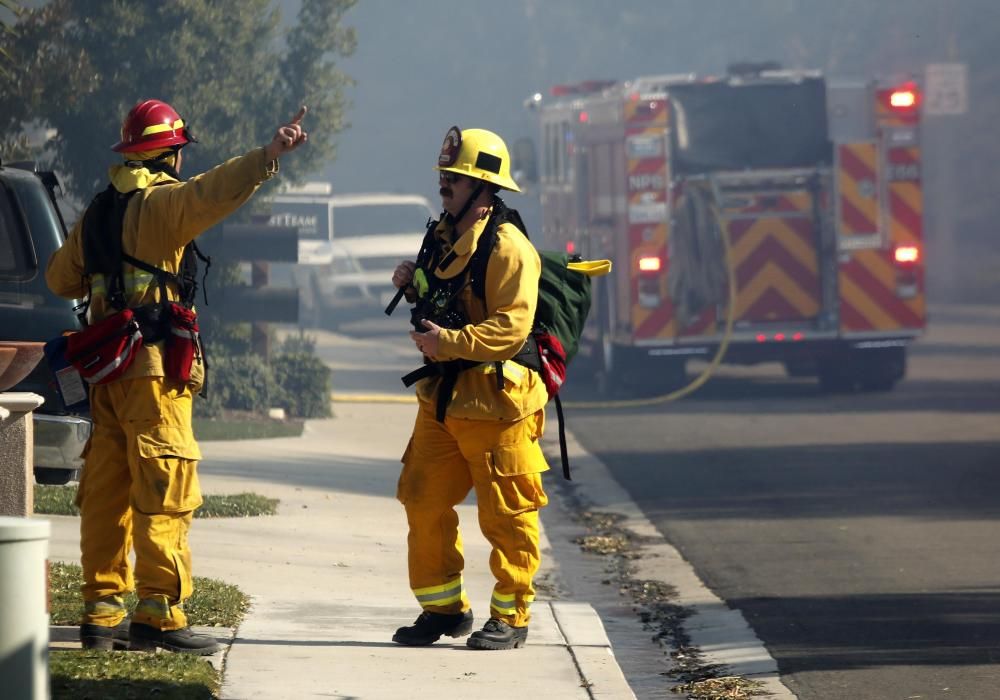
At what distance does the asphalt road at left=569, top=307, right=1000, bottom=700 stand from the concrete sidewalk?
0.89 metres

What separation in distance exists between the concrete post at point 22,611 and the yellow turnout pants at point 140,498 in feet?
6.12

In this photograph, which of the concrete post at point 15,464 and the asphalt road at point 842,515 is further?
the asphalt road at point 842,515

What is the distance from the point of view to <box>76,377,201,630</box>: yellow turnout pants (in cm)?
630

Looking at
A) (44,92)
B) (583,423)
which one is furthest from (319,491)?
(583,423)

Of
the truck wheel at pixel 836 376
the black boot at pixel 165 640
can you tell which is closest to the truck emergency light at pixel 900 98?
the truck wheel at pixel 836 376

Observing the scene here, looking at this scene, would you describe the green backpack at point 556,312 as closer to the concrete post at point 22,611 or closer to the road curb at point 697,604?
the road curb at point 697,604

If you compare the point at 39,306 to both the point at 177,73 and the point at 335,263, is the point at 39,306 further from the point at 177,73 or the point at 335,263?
the point at 335,263

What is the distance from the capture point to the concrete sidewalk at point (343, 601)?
6.39 meters

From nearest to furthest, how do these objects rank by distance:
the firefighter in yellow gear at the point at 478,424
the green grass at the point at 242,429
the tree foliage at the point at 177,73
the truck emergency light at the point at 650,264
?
the firefighter in yellow gear at the point at 478,424 < the tree foliage at the point at 177,73 < the green grass at the point at 242,429 < the truck emergency light at the point at 650,264

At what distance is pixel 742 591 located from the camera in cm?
885

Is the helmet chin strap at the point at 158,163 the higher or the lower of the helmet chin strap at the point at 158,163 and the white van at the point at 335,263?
the higher

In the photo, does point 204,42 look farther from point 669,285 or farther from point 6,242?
point 6,242

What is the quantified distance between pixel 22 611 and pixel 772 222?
Answer: 15033 mm

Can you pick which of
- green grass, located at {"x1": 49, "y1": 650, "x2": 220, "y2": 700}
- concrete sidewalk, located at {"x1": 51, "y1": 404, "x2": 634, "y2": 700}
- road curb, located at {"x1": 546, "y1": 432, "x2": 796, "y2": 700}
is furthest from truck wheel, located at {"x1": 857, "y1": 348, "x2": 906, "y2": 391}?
green grass, located at {"x1": 49, "y1": 650, "x2": 220, "y2": 700}
